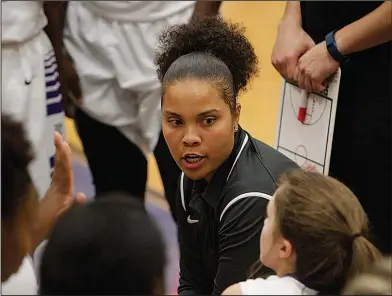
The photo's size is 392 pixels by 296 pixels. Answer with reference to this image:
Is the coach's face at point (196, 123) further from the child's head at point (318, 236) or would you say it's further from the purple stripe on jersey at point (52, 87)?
the purple stripe on jersey at point (52, 87)

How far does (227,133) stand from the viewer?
133cm

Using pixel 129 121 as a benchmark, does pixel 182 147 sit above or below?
above

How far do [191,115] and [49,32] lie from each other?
0.85m

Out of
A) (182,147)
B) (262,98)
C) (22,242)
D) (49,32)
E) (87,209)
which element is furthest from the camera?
(262,98)

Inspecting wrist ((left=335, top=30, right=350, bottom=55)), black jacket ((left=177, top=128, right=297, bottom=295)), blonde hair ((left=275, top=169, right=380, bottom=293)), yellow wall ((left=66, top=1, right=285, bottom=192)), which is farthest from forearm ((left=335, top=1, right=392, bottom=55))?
yellow wall ((left=66, top=1, right=285, bottom=192))

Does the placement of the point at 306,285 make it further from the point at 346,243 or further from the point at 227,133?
the point at 227,133

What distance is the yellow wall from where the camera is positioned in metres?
2.62

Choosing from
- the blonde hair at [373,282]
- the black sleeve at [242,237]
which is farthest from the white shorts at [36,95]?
the blonde hair at [373,282]

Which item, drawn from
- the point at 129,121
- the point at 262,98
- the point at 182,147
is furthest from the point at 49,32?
the point at 262,98

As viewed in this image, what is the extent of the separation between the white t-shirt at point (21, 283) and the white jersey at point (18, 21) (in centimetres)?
80

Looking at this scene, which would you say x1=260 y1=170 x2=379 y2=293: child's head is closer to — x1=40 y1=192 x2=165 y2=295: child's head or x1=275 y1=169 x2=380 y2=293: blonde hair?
x1=275 y1=169 x2=380 y2=293: blonde hair

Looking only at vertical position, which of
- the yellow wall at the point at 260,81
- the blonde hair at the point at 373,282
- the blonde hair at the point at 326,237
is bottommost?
the yellow wall at the point at 260,81

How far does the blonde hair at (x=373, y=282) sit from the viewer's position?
3.25 feet

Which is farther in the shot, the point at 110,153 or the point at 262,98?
the point at 262,98
